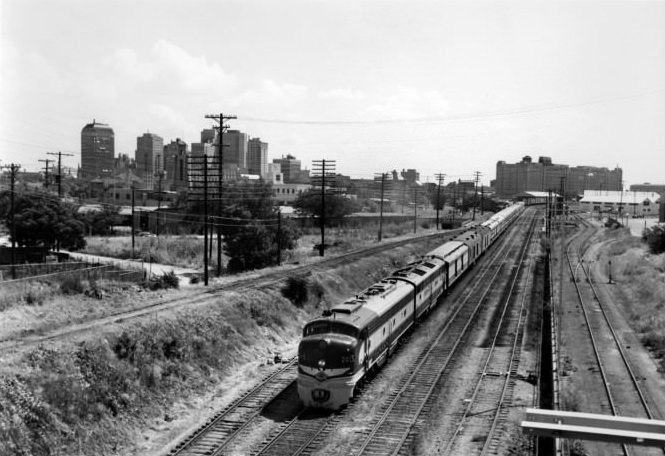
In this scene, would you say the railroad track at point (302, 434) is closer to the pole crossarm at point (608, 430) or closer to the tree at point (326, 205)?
the pole crossarm at point (608, 430)

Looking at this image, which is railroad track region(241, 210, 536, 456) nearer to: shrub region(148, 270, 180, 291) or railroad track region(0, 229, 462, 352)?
railroad track region(0, 229, 462, 352)

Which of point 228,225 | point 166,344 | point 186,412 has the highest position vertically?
point 228,225

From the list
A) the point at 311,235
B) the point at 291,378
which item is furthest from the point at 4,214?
the point at 291,378

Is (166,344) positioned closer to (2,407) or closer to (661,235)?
(2,407)

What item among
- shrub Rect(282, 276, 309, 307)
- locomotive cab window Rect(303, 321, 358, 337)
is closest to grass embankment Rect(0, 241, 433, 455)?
shrub Rect(282, 276, 309, 307)

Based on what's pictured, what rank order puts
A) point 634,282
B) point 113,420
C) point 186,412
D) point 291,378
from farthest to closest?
point 634,282, point 291,378, point 186,412, point 113,420

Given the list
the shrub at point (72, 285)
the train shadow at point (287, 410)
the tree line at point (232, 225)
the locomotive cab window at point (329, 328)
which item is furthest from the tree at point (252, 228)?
the locomotive cab window at point (329, 328)

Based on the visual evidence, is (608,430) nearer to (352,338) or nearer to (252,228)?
(352,338)
